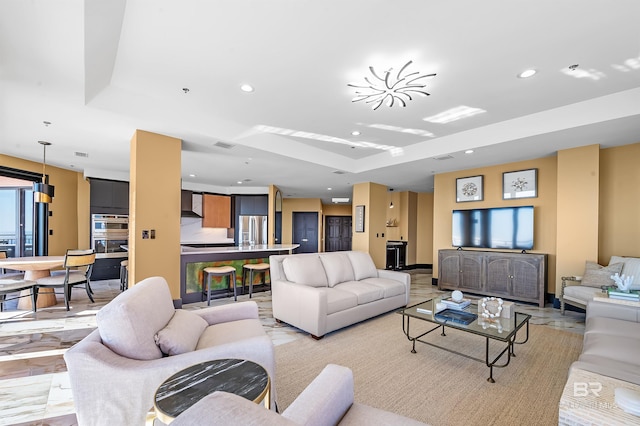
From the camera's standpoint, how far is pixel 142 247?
3717 millimetres

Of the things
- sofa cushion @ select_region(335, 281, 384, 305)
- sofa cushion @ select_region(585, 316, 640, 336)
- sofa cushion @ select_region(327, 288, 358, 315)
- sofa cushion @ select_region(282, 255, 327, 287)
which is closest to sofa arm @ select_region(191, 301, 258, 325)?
sofa cushion @ select_region(327, 288, 358, 315)

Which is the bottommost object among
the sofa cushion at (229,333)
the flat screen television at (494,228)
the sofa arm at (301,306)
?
the sofa arm at (301,306)

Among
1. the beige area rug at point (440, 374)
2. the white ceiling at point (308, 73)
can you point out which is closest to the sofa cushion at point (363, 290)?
the beige area rug at point (440, 374)

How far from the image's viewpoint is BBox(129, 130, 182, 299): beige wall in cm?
371

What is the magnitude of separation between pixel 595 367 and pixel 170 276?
444 cm

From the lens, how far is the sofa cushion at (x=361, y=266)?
4492mm

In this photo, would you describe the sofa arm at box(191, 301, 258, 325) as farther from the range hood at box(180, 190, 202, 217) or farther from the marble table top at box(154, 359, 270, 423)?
the range hood at box(180, 190, 202, 217)

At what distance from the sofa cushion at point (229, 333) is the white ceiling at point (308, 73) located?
92.1 inches

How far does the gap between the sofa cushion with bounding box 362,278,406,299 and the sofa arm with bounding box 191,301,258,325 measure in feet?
7.00

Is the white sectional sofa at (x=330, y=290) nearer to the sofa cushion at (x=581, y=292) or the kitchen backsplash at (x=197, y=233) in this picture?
the sofa cushion at (x=581, y=292)

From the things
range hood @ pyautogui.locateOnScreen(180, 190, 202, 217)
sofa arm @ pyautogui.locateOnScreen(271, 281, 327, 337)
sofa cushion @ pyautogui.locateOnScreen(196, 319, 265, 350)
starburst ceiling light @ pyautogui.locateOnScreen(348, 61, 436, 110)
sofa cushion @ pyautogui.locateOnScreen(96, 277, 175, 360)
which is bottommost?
sofa arm @ pyautogui.locateOnScreen(271, 281, 327, 337)

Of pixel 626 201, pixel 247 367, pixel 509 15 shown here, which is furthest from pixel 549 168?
pixel 247 367

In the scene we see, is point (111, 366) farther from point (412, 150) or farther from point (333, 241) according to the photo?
point (333, 241)

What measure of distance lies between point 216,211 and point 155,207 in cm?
530
